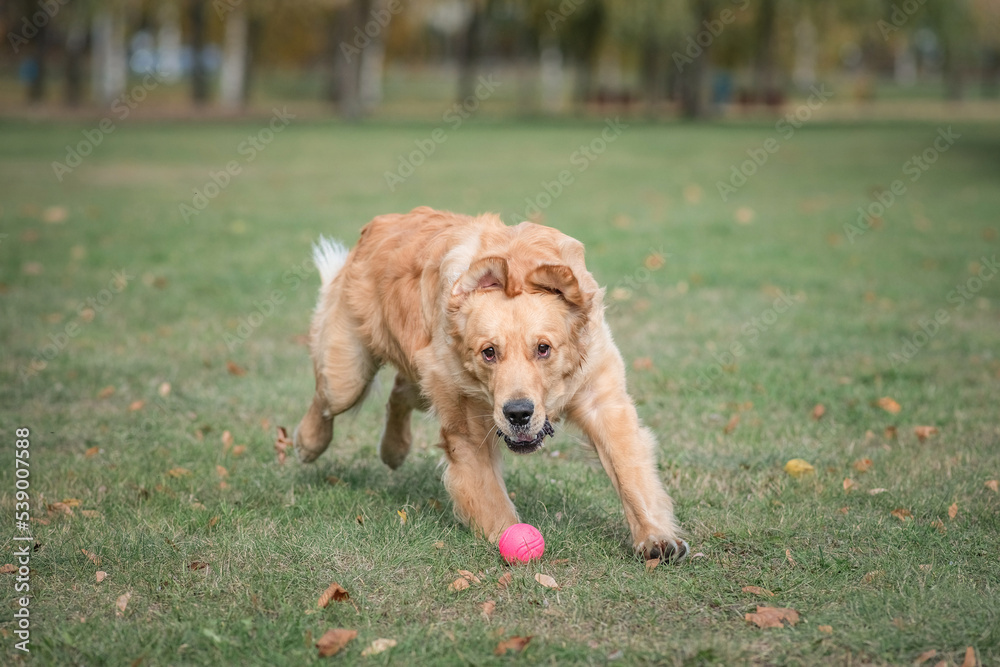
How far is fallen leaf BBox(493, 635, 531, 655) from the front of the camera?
3.66 m

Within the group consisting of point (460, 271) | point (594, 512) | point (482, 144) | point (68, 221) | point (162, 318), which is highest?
point (460, 271)

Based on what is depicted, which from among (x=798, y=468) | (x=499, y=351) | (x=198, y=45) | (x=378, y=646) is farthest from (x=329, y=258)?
(x=198, y=45)

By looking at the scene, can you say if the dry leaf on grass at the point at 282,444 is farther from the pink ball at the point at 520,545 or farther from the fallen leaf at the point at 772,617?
the fallen leaf at the point at 772,617

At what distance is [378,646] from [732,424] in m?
3.42

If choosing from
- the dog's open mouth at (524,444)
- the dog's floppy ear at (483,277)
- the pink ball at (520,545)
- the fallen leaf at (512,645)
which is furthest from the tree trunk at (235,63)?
the fallen leaf at (512,645)

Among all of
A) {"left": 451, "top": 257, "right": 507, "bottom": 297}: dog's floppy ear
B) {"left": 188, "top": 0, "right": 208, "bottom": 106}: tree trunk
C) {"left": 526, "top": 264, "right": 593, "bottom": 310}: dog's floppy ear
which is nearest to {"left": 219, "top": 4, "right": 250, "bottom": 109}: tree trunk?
{"left": 188, "top": 0, "right": 208, "bottom": 106}: tree trunk

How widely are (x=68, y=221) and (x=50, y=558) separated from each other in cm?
1119

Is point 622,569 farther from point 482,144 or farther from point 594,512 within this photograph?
point 482,144

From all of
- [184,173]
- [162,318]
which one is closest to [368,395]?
A: [162,318]

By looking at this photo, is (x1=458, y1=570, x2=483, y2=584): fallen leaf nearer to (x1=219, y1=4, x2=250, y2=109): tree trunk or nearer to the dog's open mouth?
the dog's open mouth

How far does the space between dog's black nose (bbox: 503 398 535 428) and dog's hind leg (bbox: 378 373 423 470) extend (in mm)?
1683

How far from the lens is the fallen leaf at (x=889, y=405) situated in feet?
21.9

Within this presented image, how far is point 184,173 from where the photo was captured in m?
21.1

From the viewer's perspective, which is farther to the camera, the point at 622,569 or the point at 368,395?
the point at 368,395
